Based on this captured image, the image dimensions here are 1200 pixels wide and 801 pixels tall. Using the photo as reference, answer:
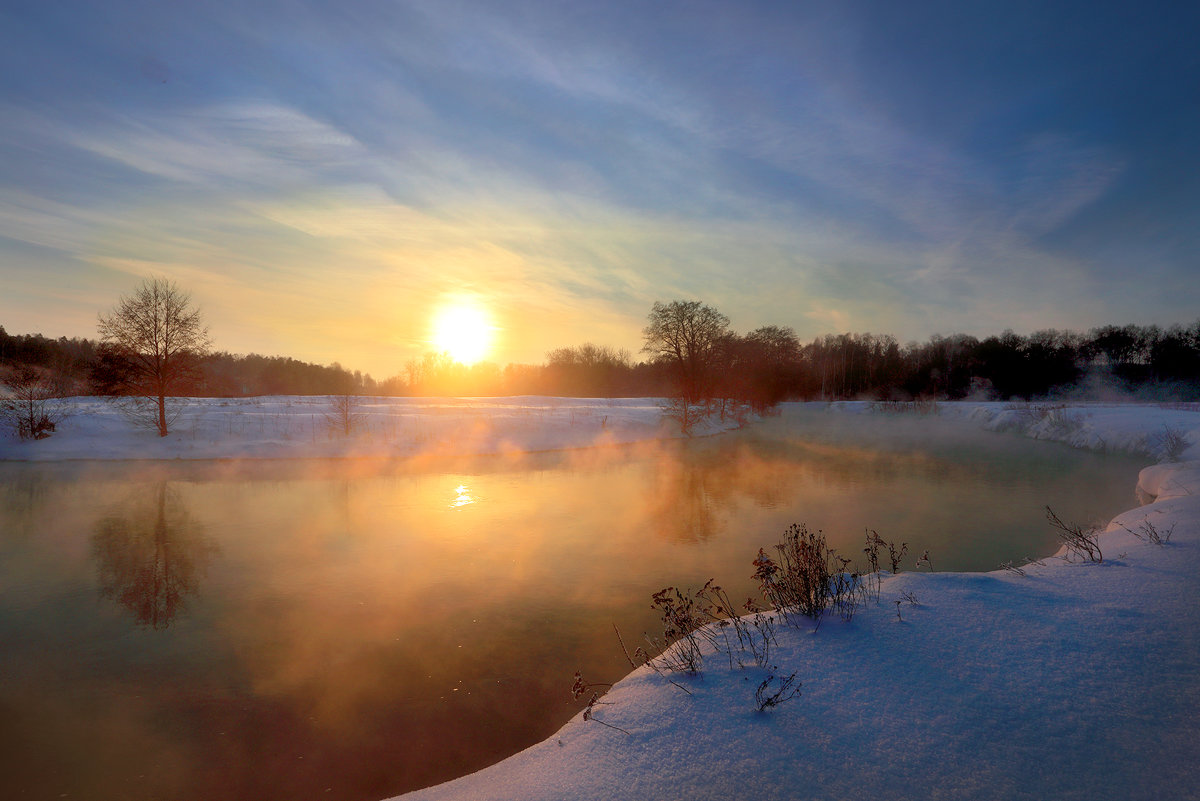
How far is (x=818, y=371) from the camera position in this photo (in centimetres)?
8794

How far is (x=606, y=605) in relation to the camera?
7.21 meters

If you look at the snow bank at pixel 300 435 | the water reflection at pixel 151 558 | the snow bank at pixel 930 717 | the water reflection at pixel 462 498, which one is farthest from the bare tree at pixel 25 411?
the snow bank at pixel 930 717

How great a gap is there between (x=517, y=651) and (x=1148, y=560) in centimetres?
690

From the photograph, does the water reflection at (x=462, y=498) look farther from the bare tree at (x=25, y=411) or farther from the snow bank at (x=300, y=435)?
the bare tree at (x=25, y=411)

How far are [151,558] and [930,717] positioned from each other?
11.7m

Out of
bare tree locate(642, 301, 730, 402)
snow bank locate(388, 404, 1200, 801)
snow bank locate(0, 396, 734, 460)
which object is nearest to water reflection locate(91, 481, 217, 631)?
snow bank locate(388, 404, 1200, 801)

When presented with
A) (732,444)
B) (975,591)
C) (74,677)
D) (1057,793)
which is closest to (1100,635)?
(975,591)

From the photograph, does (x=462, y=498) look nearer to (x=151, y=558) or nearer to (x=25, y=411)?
(x=151, y=558)

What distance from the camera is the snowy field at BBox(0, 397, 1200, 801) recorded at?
2.75 m

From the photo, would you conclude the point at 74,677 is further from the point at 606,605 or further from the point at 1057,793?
the point at 1057,793

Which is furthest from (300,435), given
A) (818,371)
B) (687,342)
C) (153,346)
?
(818,371)

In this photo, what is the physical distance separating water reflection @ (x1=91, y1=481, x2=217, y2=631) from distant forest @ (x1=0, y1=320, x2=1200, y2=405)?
3379 centimetres

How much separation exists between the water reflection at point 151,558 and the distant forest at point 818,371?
33.8 m

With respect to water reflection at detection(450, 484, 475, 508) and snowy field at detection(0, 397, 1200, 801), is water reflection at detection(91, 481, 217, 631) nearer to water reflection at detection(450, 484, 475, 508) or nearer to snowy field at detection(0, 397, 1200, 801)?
water reflection at detection(450, 484, 475, 508)
